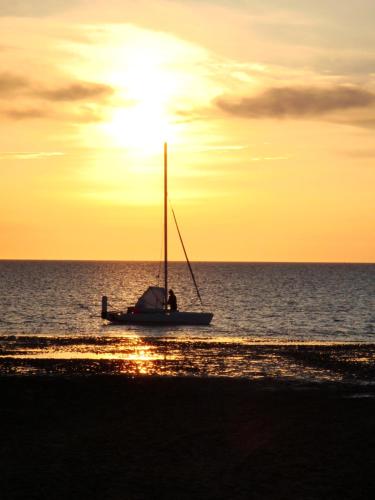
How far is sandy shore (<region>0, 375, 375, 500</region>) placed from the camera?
14719 mm

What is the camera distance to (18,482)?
14867 mm

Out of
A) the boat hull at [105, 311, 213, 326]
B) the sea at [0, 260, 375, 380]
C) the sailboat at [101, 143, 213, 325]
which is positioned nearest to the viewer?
the sea at [0, 260, 375, 380]

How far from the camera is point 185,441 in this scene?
18.5 meters

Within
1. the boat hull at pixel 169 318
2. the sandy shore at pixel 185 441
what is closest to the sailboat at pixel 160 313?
the boat hull at pixel 169 318

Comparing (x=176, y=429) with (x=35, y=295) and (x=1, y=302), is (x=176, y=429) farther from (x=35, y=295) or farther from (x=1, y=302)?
(x=35, y=295)

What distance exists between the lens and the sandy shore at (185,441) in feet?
48.3

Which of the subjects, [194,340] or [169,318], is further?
[169,318]

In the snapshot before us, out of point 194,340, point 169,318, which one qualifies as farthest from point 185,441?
point 169,318

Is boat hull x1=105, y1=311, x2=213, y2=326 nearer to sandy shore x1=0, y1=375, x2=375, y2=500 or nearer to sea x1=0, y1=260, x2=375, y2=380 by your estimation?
sea x1=0, y1=260, x2=375, y2=380

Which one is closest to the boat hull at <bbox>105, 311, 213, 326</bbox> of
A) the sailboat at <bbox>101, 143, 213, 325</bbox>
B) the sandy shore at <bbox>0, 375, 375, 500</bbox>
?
the sailboat at <bbox>101, 143, 213, 325</bbox>

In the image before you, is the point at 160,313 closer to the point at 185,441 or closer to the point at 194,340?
the point at 194,340

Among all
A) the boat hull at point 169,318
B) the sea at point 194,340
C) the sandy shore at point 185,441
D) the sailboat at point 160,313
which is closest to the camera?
the sandy shore at point 185,441

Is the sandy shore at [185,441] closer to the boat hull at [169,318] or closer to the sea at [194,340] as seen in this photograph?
the sea at [194,340]

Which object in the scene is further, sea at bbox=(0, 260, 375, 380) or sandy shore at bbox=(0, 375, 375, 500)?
sea at bbox=(0, 260, 375, 380)
